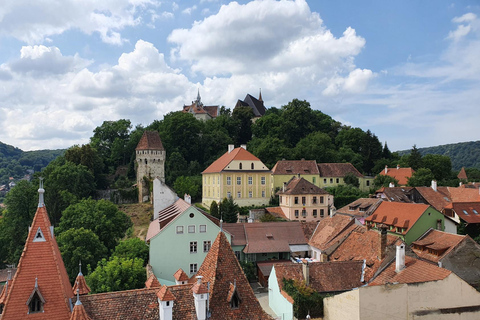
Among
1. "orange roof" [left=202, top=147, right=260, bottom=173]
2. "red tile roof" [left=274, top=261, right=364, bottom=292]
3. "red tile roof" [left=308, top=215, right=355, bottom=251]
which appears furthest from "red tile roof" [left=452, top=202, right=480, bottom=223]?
"orange roof" [left=202, top=147, right=260, bottom=173]

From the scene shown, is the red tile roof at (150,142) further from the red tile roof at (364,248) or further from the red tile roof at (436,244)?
the red tile roof at (436,244)

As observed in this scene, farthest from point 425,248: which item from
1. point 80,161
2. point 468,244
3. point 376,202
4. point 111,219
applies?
point 80,161

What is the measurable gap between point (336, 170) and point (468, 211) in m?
23.5

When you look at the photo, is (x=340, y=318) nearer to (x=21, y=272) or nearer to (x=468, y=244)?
(x=468, y=244)

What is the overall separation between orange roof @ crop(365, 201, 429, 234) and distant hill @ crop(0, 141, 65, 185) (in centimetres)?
13286

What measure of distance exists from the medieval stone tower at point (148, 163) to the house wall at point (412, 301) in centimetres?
4715

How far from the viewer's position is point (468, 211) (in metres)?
40.9

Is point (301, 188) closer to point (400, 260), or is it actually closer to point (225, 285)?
point (400, 260)

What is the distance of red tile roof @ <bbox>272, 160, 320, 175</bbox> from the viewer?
6012cm

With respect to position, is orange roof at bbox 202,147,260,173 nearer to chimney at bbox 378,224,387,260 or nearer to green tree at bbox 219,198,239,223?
green tree at bbox 219,198,239,223

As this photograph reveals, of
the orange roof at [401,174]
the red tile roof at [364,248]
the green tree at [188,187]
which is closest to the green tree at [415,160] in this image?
the orange roof at [401,174]

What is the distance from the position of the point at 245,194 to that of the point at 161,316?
146ft

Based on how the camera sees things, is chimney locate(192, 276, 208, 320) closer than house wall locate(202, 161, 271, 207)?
Yes

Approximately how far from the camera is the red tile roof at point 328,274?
25.4 m
